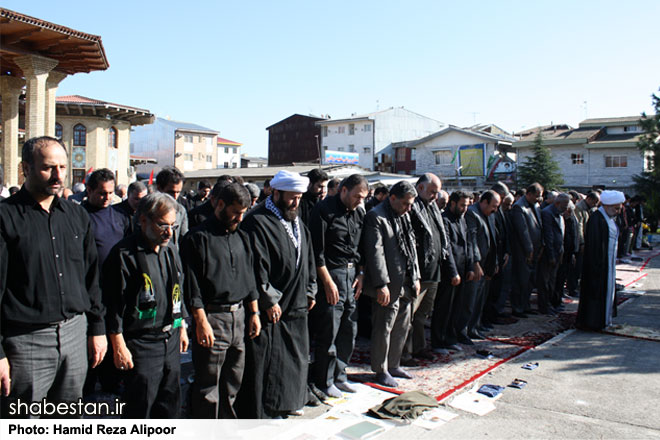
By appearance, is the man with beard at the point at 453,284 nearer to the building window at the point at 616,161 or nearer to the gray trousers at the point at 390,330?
the gray trousers at the point at 390,330

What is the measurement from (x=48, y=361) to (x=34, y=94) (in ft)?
61.7

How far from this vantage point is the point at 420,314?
5.97m

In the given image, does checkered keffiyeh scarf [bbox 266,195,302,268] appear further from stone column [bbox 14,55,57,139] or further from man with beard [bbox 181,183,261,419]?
stone column [bbox 14,55,57,139]

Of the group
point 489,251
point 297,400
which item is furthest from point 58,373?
point 489,251

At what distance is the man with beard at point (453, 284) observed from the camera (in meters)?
6.41

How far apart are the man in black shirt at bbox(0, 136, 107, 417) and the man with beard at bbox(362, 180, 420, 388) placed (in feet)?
8.96

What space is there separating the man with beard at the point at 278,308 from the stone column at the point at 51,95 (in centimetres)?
1862

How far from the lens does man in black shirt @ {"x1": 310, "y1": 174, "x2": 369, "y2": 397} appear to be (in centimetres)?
480

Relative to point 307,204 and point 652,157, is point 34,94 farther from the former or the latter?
point 652,157

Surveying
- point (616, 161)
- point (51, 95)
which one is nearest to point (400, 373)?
point (51, 95)

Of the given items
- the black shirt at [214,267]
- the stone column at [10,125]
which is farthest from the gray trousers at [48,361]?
the stone column at [10,125]

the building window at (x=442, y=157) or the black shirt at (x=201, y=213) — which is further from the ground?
the building window at (x=442, y=157)

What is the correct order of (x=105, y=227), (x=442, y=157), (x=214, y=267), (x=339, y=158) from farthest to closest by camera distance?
1. (x=442, y=157)
2. (x=339, y=158)
3. (x=105, y=227)
4. (x=214, y=267)

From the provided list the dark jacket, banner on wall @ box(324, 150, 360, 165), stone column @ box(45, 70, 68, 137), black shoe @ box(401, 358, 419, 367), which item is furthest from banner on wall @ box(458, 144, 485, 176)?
black shoe @ box(401, 358, 419, 367)
